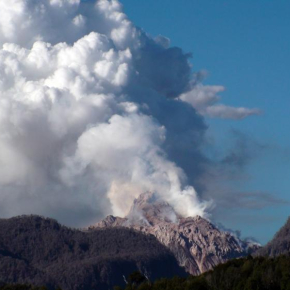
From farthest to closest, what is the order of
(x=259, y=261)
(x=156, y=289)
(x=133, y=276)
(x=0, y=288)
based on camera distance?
1. (x=133, y=276)
2. (x=0, y=288)
3. (x=259, y=261)
4. (x=156, y=289)

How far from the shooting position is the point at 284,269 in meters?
140

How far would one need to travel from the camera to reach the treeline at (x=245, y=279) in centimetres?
13500

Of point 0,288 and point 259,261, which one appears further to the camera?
point 0,288

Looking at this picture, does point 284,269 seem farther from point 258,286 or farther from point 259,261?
point 259,261

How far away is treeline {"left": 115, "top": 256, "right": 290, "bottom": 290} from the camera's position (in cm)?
13500

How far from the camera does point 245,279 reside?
5522 inches

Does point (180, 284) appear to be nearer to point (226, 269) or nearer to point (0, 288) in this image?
point (226, 269)

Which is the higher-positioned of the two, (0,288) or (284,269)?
(0,288)

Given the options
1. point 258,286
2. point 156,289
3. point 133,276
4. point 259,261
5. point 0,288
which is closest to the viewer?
point 258,286

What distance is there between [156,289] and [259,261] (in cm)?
2006

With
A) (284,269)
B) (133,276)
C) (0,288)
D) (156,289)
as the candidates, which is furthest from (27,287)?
(284,269)

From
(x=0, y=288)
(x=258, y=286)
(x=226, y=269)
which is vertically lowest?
(x=258, y=286)

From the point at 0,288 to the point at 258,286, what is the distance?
197ft

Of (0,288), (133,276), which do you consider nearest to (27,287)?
(0,288)
